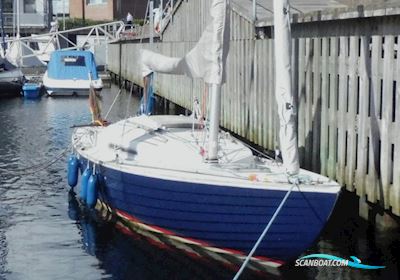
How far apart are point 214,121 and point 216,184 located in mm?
1167

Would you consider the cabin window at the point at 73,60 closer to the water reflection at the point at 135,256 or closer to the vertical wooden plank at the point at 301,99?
the water reflection at the point at 135,256

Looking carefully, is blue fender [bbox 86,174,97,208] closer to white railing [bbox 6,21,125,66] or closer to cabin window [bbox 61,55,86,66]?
cabin window [bbox 61,55,86,66]

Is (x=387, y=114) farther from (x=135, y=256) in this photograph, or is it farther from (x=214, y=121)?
(x=135, y=256)

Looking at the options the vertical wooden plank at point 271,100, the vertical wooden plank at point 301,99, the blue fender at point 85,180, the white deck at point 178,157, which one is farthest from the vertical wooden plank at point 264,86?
the blue fender at point 85,180

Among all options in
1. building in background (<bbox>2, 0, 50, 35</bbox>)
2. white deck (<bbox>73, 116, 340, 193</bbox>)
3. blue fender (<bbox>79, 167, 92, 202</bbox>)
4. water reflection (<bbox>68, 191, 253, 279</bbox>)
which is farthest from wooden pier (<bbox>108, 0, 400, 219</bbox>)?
building in background (<bbox>2, 0, 50, 35</bbox>)

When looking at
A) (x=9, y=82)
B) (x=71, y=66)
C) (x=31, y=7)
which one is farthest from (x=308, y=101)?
(x=31, y=7)

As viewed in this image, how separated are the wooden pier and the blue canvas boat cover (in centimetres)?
2847

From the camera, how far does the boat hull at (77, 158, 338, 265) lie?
11.6 metres

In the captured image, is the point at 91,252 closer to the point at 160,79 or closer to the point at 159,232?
the point at 159,232

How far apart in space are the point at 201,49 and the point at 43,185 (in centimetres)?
860

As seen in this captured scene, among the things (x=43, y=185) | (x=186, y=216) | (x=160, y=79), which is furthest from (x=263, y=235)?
(x=160, y=79)

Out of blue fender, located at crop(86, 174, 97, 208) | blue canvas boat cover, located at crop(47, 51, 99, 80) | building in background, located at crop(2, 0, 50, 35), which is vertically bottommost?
blue fender, located at crop(86, 174, 97, 208)

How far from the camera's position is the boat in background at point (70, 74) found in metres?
47.7

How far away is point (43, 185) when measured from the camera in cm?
2016
